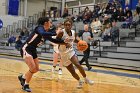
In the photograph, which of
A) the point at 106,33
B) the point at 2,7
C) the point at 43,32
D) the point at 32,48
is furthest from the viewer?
the point at 2,7

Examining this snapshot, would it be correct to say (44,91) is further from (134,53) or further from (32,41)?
(134,53)

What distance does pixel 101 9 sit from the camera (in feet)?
76.5

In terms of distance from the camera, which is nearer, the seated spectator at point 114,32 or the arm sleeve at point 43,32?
the arm sleeve at point 43,32

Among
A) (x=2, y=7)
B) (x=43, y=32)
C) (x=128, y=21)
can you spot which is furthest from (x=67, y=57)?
(x=2, y=7)

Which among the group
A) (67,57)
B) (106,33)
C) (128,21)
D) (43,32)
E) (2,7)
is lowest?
(67,57)

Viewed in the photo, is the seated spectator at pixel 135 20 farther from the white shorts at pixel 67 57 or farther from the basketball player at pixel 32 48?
the basketball player at pixel 32 48

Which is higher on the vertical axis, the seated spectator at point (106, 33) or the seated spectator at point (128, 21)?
the seated spectator at point (128, 21)

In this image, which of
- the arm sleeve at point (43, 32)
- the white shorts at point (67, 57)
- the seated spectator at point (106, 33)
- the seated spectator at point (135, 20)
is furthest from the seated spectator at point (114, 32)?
the arm sleeve at point (43, 32)

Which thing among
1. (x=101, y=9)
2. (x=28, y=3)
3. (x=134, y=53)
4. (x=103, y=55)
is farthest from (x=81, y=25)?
(x=28, y=3)

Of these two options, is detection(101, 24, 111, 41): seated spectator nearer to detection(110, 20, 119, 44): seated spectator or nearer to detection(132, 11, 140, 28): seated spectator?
detection(110, 20, 119, 44): seated spectator

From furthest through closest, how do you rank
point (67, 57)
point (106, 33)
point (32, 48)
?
1. point (106, 33)
2. point (67, 57)
3. point (32, 48)

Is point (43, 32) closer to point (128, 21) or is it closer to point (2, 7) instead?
point (128, 21)

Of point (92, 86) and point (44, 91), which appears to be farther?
point (92, 86)

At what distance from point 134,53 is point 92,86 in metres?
7.24
